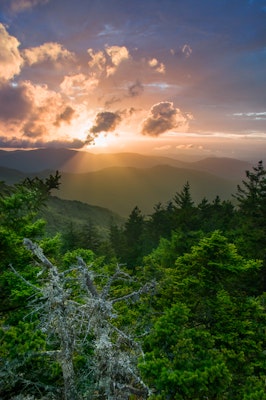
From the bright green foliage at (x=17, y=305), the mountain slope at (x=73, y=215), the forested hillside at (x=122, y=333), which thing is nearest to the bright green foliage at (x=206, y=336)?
the forested hillside at (x=122, y=333)

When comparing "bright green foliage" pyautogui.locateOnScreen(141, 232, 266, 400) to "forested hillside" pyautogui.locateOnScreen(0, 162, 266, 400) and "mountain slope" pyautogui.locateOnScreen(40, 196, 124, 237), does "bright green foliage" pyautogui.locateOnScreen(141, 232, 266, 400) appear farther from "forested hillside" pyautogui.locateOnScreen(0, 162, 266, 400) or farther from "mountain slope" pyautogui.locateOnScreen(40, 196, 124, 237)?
"mountain slope" pyautogui.locateOnScreen(40, 196, 124, 237)

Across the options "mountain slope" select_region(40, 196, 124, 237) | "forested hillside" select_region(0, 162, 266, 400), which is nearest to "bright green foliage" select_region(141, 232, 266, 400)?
"forested hillside" select_region(0, 162, 266, 400)

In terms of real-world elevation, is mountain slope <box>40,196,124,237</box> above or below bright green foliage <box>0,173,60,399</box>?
below

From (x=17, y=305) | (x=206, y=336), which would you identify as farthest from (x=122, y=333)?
(x=17, y=305)

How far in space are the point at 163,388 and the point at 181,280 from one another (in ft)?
19.5

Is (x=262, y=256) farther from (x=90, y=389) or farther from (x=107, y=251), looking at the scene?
(x=107, y=251)

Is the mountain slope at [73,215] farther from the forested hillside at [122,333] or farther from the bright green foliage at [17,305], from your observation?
the forested hillside at [122,333]

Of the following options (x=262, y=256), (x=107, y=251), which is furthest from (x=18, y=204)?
(x=107, y=251)

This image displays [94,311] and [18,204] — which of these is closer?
[94,311]

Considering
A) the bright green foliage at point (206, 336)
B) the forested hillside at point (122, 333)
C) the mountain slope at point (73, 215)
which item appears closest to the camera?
the bright green foliage at point (206, 336)

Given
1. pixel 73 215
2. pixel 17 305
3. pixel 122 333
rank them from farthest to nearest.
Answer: pixel 73 215 < pixel 17 305 < pixel 122 333

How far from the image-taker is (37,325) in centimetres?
813

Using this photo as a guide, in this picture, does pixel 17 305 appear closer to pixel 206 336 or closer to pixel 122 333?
pixel 122 333

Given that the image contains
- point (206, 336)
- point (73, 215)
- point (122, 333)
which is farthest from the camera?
point (73, 215)
